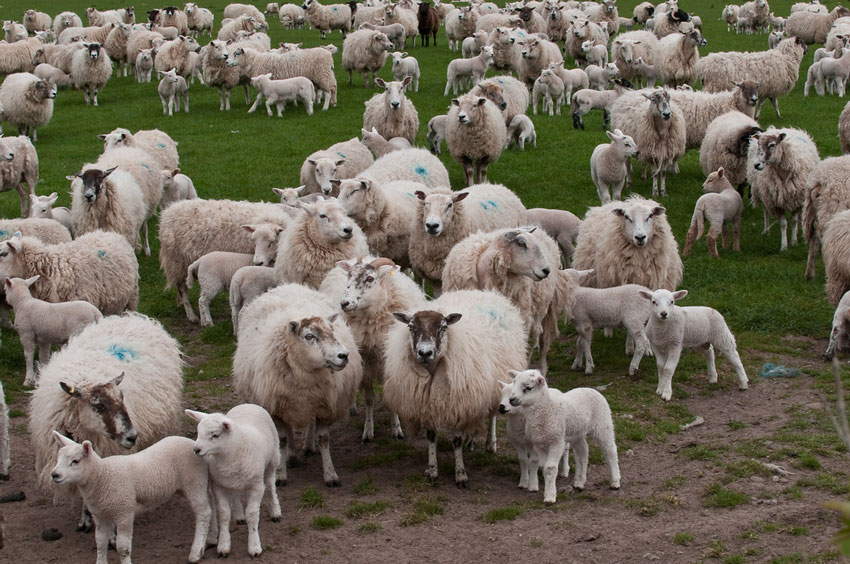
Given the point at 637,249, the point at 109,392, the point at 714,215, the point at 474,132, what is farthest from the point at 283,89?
the point at 109,392

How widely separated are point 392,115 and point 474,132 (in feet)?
8.46

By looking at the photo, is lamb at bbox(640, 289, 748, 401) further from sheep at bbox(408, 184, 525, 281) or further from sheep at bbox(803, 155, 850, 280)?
sheep at bbox(803, 155, 850, 280)

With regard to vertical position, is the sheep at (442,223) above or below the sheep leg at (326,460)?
above

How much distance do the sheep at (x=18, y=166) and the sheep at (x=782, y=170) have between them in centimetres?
1153

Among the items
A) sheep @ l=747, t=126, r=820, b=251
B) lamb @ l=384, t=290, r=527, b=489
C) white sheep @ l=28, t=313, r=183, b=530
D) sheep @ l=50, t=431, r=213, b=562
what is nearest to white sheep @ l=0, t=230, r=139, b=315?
white sheep @ l=28, t=313, r=183, b=530

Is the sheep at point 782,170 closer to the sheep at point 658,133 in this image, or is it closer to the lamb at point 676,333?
the sheep at point 658,133

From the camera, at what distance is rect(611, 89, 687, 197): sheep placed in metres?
16.8

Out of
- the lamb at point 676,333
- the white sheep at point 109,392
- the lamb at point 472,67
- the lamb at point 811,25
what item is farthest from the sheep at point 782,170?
the lamb at point 811,25

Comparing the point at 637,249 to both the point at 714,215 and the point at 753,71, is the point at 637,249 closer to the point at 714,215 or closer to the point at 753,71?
the point at 714,215

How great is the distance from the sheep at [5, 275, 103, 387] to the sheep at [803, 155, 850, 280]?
29.4 feet

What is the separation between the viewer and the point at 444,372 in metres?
7.66

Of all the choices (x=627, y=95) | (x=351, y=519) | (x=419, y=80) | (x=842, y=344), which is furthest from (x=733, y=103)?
(x=351, y=519)

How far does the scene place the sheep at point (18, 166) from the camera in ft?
52.0

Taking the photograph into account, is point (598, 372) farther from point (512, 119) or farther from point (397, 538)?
point (512, 119)
